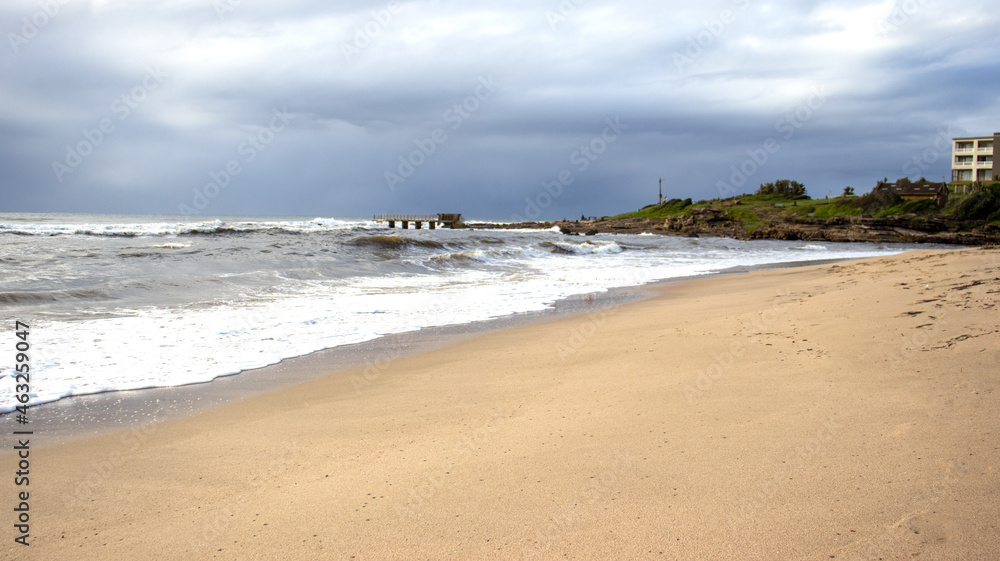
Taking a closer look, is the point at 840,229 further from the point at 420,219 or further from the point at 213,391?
the point at 213,391

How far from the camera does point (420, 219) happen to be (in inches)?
2603

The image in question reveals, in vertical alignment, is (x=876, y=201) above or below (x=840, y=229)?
above

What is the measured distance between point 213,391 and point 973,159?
86.6m

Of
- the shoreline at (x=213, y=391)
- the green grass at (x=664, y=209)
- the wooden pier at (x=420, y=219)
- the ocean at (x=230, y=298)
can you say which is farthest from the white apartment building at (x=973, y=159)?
the shoreline at (x=213, y=391)

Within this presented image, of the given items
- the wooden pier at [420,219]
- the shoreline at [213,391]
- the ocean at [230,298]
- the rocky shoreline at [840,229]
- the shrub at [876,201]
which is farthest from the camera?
the wooden pier at [420,219]

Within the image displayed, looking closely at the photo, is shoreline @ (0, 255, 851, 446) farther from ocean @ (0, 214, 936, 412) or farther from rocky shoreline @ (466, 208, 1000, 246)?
rocky shoreline @ (466, 208, 1000, 246)

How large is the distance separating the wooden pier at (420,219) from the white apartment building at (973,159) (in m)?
60.9

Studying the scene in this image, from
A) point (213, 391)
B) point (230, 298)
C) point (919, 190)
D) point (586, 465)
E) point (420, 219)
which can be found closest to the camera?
point (586, 465)

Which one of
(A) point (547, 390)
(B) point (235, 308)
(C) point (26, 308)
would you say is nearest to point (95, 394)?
(A) point (547, 390)

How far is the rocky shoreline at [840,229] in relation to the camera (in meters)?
39.2

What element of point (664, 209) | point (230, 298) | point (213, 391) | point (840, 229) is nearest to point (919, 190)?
point (840, 229)

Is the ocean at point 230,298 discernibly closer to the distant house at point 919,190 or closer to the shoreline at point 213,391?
the shoreline at point 213,391

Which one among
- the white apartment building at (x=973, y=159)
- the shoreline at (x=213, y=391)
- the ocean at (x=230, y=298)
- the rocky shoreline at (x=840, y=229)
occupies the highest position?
the white apartment building at (x=973, y=159)

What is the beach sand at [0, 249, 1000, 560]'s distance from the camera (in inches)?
93.4
